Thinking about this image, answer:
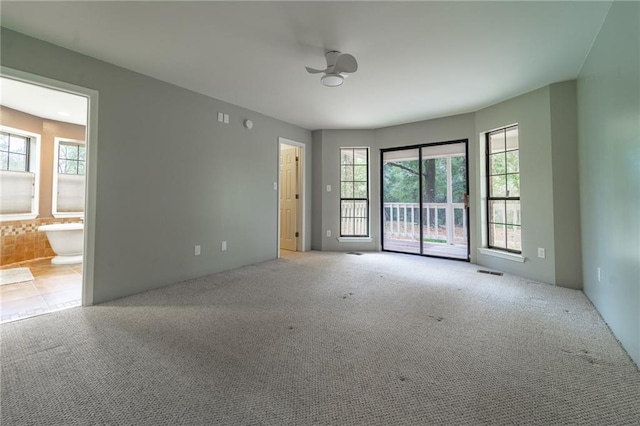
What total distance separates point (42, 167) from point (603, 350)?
289 inches

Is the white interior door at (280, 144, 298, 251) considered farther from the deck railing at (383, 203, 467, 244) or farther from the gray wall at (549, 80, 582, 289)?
the gray wall at (549, 80, 582, 289)

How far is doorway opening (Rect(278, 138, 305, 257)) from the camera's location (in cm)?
539

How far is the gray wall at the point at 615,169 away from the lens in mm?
1669

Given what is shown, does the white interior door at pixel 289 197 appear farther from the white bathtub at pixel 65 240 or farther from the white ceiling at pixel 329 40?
the white bathtub at pixel 65 240

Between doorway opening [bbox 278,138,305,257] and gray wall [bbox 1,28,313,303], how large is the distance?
1123mm

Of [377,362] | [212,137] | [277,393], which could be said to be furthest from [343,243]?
[277,393]

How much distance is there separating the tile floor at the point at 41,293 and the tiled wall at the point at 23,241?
0.23 metres

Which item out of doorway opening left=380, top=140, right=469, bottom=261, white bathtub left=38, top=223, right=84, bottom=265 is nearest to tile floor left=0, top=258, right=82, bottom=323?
white bathtub left=38, top=223, right=84, bottom=265

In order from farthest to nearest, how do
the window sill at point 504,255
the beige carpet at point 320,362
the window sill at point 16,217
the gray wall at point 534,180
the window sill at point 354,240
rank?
the window sill at point 354,240, the window sill at point 16,217, the window sill at point 504,255, the gray wall at point 534,180, the beige carpet at point 320,362

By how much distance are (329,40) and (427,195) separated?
3.98m

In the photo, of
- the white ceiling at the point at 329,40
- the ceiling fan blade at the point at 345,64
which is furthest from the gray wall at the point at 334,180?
the ceiling fan blade at the point at 345,64

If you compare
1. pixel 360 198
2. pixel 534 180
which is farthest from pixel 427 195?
pixel 534 180

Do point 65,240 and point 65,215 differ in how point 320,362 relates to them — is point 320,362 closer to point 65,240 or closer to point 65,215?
point 65,240

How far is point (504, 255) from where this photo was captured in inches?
151
